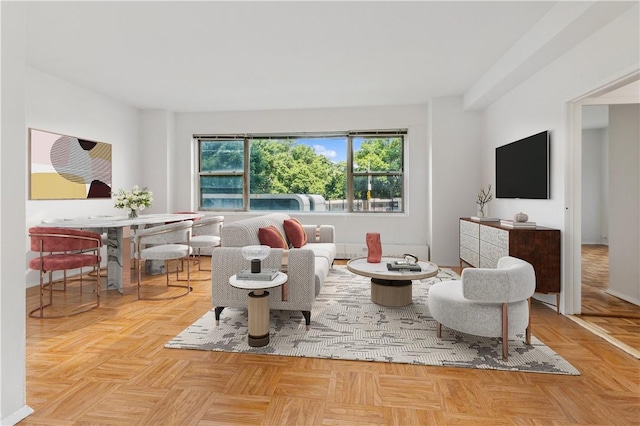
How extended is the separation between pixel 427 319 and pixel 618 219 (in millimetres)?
2768

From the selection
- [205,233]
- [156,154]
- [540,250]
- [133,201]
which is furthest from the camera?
[156,154]

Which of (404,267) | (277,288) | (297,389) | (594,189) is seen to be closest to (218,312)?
(277,288)

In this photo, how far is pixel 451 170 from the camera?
574cm

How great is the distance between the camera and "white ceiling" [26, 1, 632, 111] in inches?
119

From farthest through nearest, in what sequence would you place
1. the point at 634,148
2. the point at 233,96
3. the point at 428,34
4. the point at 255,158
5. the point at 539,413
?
the point at 255,158 → the point at 233,96 → the point at 634,148 → the point at 428,34 → the point at 539,413

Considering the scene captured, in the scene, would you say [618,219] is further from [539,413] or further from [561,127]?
[539,413]

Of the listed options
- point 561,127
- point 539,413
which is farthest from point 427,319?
point 561,127

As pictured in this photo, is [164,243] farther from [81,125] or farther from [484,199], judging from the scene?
[484,199]

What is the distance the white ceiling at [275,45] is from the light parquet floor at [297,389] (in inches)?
115

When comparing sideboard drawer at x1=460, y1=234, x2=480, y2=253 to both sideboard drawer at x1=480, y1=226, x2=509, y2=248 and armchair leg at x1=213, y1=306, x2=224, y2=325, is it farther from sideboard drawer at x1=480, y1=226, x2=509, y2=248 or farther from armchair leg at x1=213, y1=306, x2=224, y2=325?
armchair leg at x1=213, y1=306, x2=224, y2=325

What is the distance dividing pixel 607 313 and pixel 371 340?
101 inches

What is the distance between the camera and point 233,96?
562 cm

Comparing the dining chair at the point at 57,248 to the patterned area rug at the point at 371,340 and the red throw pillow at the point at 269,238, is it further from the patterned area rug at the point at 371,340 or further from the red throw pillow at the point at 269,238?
the red throw pillow at the point at 269,238

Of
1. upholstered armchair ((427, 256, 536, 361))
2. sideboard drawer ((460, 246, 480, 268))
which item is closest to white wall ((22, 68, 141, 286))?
upholstered armchair ((427, 256, 536, 361))
